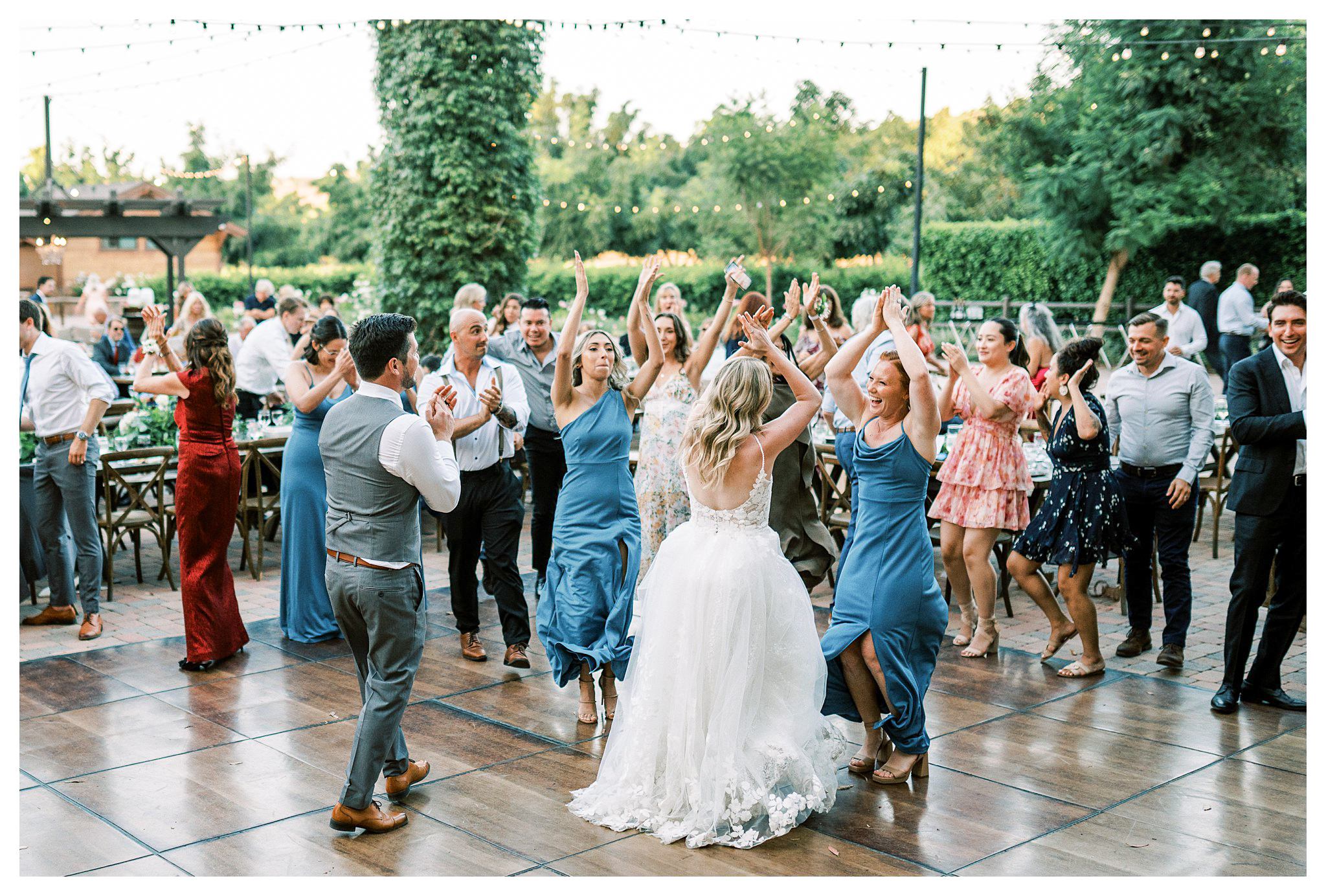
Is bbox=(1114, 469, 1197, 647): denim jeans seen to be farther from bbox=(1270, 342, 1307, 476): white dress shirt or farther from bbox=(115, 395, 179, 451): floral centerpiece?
bbox=(115, 395, 179, 451): floral centerpiece

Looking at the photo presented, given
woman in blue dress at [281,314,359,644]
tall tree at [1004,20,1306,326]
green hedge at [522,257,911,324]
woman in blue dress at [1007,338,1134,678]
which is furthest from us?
green hedge at [522,257,911,324]

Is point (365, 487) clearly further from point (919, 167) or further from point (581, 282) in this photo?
point (919, 167)

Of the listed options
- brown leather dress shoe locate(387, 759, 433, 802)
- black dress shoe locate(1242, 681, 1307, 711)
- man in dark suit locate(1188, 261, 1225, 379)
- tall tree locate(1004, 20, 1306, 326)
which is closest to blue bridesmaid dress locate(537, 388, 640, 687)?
brown leather dress shoe locate(387, 759, 433, 802)

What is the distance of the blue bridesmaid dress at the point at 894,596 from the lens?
4195mm

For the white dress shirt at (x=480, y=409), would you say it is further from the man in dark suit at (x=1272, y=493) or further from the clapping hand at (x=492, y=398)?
the man in dark suit at (x=1272, y=493)

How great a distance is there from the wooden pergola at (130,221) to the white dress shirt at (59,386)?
8.80 metres

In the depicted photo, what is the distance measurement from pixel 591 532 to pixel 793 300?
1.52 metres

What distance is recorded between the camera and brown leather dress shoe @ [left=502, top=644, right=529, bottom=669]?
18.8 ft

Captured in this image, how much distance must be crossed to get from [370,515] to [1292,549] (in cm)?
379

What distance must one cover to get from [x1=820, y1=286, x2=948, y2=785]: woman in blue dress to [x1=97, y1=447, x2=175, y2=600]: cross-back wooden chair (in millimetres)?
4447

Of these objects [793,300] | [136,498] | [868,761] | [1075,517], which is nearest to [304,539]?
[136,498]

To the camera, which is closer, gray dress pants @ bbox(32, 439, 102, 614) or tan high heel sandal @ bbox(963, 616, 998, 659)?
tan high heel sandal @ bbox(963, 616, 998, 659)

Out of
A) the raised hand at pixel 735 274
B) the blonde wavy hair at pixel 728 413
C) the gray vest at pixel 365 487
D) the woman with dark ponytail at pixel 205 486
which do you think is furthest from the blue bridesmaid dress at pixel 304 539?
the blonde wavy hair at pixel 728 413
